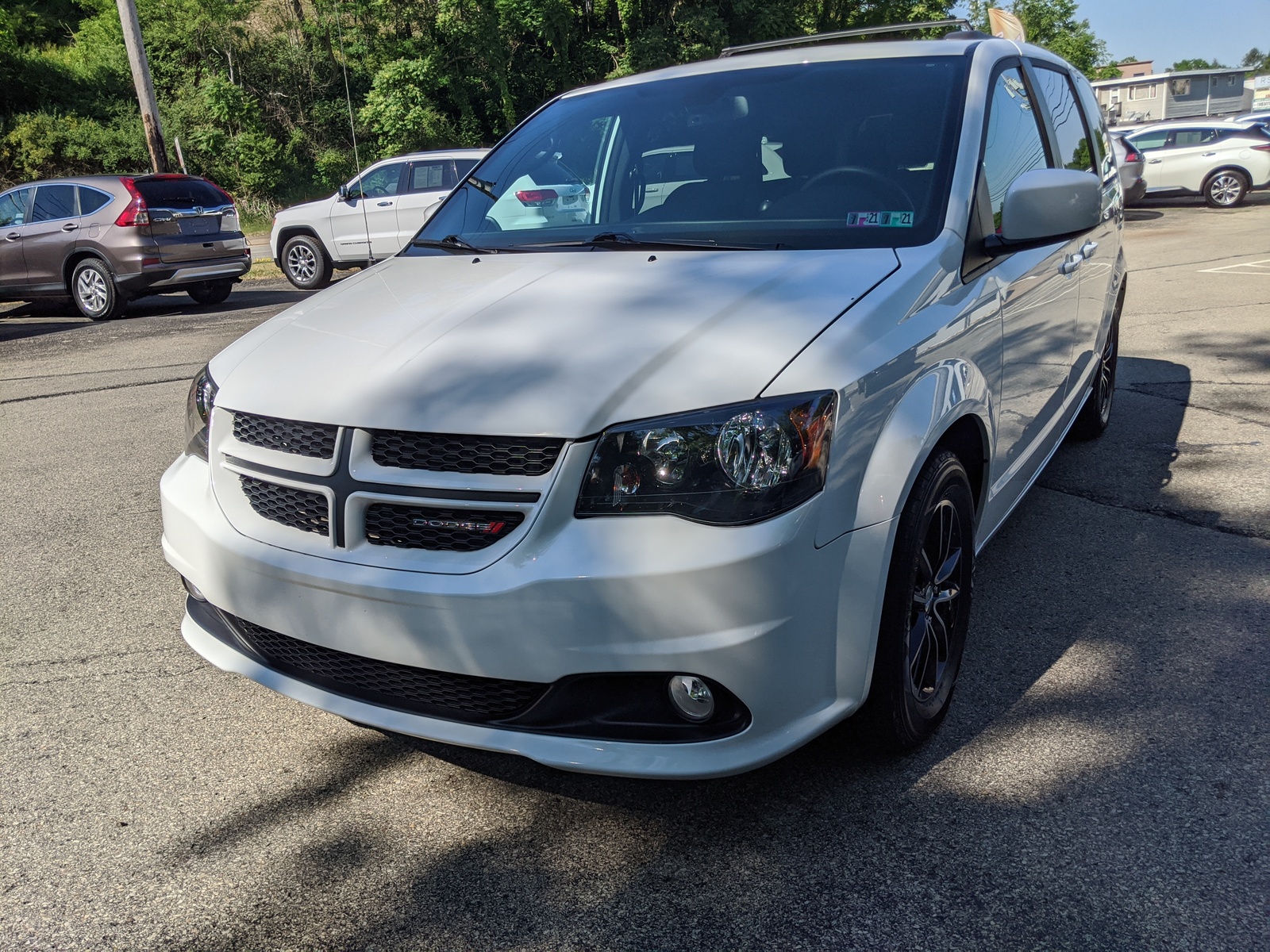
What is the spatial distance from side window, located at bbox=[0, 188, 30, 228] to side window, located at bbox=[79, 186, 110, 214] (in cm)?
98

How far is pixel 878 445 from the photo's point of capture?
228 cm

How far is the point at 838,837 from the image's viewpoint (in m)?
2.37

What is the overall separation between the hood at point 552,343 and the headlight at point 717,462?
45 millimetres

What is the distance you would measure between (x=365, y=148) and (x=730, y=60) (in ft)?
88.6

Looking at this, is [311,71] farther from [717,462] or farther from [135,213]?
[717,462]

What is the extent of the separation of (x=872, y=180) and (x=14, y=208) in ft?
43.3

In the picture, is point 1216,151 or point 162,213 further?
point 1216,151

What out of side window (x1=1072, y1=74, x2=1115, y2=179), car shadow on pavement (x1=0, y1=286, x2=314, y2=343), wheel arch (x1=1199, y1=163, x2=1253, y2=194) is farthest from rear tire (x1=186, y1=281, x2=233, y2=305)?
wheel arch (x1=1199, y1=163, x2=1253, y2=194)

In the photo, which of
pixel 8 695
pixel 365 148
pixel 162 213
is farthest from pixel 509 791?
pixel 365 148

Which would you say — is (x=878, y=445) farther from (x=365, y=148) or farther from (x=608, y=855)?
(x=365, y=148)

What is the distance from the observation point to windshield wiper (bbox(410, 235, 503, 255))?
334 centimetres

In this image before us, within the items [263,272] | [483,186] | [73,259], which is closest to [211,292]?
[73,259]

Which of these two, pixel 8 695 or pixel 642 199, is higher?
pixel 642 199

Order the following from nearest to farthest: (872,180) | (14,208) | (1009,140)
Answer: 1. (872,180)
2. (1009,140)
3. (14,208)
